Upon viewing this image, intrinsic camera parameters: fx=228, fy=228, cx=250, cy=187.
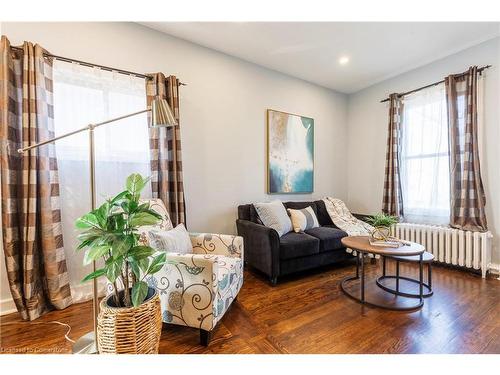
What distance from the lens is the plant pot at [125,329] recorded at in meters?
1.10

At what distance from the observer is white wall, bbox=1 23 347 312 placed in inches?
81.4

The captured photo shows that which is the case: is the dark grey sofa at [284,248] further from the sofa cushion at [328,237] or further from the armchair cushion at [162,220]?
the armchair cushion at [162,220]

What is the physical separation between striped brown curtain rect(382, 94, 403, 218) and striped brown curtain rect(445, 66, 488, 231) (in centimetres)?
59

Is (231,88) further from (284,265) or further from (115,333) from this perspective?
(115,333)

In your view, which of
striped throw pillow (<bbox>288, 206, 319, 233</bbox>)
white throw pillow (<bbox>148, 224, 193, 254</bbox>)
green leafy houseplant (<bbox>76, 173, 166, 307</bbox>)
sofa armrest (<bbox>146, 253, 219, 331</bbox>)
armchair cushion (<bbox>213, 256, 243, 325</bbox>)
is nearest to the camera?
green leafy houseplant (<bbox>76, 173, 166, 307</bbox>)

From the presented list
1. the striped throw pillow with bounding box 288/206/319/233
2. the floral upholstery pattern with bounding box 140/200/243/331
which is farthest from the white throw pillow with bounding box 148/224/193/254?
the striped throw pillow with bounding box 288/206/319/233

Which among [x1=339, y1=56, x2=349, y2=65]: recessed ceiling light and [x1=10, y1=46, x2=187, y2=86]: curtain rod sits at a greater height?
[x1=339, y1=56, x2=349, y2=65]: recessed ceiling light

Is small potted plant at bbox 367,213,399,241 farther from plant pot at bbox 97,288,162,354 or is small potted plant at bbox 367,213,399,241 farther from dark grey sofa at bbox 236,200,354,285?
plant pot at bbox 97,288,162,354

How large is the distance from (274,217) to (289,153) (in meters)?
1.15

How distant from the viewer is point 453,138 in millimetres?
2721

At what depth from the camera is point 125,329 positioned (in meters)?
1.10

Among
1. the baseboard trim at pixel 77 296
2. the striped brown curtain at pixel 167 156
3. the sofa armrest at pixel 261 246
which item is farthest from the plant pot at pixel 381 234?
the baseboard trim at pixel 77 296

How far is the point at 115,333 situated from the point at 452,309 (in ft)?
8.07

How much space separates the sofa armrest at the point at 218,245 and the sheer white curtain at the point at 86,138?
93 centimetres
